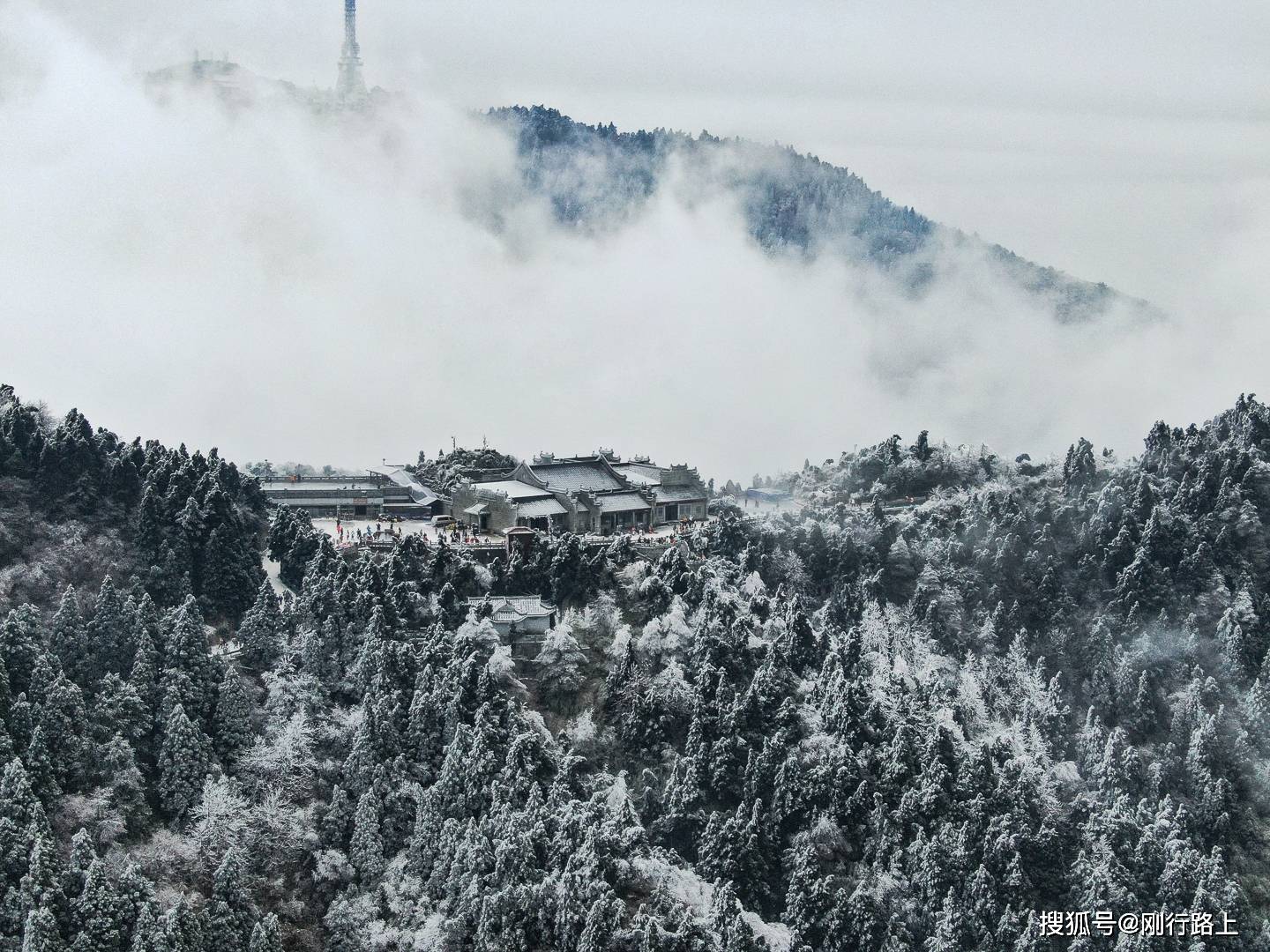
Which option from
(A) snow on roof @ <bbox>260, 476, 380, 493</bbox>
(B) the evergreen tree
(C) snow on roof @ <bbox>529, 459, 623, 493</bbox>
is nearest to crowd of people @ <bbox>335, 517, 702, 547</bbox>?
(A) snow on roof @ <bbox>260, 476, 380, 493</bbox>

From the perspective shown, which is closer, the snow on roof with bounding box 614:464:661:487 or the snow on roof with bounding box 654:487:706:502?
the snow on roof with bounding box 654:487:706:502

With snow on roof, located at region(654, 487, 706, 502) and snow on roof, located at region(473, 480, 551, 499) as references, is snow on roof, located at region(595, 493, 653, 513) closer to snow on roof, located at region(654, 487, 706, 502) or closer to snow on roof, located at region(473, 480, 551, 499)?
snow on roof, located at region(654, 487, 706, 502)

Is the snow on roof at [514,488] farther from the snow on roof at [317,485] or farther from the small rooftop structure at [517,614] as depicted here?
the small rooftop structure at [517,614]

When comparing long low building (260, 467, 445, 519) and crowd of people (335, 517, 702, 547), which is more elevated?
long low building (260, 467, 445, 519)

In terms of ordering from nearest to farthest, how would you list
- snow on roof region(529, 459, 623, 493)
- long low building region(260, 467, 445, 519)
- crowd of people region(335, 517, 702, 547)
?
crowd of people region(335, 517, 702, 547), long low building region(260, 467, 445, 519), snow on roof region(529, 459, 623, 493)

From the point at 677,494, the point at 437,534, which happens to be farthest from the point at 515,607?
the point at 677,494

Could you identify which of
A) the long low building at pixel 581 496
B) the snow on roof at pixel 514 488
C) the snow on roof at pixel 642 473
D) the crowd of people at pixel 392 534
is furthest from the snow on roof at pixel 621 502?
the crowd of people at pixel 392 534

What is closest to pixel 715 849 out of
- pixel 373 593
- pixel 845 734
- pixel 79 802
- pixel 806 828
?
pixel 806 828

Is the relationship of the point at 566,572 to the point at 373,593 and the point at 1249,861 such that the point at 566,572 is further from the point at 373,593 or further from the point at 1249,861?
the point at 1249,861

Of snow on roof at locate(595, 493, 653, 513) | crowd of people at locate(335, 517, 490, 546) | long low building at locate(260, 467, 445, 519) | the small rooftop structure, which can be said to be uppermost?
snow on roof at locate(595, 493, 653, 513)
